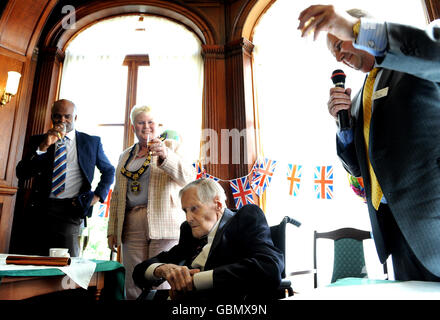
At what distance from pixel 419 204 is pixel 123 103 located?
13.1ft

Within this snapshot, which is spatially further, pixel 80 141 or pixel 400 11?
pixel 400 11

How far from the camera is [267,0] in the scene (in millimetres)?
3842

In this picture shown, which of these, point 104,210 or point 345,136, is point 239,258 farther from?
point 104,210

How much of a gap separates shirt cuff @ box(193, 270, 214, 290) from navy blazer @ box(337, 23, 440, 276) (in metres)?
0.56

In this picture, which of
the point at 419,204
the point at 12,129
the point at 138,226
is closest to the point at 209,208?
the point at 138,226

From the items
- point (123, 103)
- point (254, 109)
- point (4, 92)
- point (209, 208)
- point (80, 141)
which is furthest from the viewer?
point (123, 103)

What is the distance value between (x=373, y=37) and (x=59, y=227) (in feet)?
6.32

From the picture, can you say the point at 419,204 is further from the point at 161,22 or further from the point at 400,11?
the point at 161,22

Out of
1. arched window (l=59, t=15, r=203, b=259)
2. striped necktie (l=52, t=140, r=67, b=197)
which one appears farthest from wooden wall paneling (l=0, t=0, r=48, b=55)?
striped necktie (l=52, t=140, r=67, b=197)

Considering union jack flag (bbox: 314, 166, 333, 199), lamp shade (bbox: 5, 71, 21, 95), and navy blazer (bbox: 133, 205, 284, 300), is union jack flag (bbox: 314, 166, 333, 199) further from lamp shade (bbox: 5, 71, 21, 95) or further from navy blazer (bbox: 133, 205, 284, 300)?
lamp shade (bbox: 5, 71, 21, 95)

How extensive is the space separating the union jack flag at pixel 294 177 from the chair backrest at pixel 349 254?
0.73 meters

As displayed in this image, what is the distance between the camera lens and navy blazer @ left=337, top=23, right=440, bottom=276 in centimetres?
72

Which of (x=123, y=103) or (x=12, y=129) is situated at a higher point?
(x=123, y=103)

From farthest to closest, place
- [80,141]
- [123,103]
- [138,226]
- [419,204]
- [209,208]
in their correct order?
[123,103]
[80,141]
[138,226]
[209,208]
[419,204]
